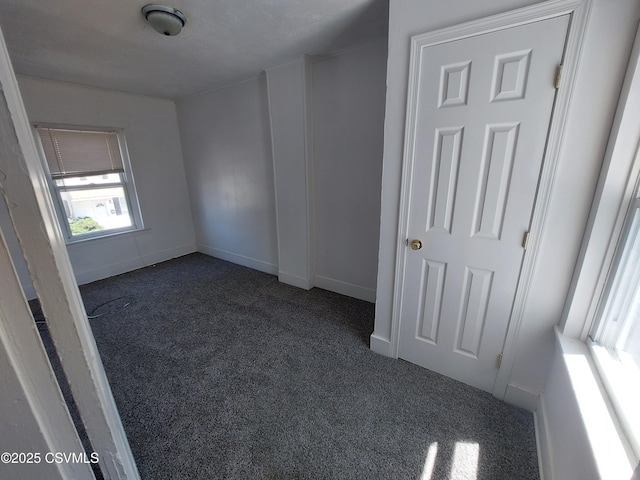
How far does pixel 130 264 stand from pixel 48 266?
12.2 ft

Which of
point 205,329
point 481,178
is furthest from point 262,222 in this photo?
point 481,178

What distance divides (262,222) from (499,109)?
2.79 metres

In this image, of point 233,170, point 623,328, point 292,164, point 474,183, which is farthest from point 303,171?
point 623,328

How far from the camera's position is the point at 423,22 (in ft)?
4.71

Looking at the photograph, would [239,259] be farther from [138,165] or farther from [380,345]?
[380,345]

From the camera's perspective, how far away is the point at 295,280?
322 centimetres

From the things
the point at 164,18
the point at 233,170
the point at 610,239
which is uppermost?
the point at 164,18

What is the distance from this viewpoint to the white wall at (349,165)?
2.36 m

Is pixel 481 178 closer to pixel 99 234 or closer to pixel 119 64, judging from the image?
pixel 119 64

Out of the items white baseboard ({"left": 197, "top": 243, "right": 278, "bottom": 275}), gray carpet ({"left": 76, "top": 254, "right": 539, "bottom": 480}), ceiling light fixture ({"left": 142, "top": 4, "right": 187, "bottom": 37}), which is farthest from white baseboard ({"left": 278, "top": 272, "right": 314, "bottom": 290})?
ceiling light fixture ({"left": 142, "top": 4, "right": 187, "bottom": 37})

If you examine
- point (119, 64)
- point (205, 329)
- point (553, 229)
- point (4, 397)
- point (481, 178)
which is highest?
point (119, 64)

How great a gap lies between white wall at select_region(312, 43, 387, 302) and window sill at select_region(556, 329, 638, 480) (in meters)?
1.64

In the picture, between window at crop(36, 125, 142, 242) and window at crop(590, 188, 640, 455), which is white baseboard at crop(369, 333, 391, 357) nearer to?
window at crop(590, 188, 640, 455)

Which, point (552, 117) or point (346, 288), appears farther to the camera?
point (346, 288)
